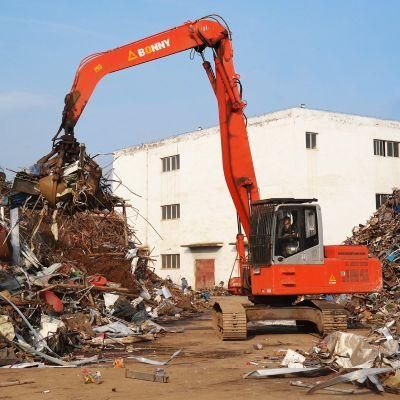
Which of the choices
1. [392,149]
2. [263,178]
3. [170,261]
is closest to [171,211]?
[170,261]

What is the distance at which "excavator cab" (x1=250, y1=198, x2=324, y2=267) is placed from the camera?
14.1m

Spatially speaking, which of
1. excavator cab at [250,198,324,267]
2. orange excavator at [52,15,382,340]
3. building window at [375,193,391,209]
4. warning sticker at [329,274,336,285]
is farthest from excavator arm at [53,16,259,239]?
building window at [375,193,391,209]

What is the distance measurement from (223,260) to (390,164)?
1121 centimetres

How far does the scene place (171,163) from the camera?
42031mm

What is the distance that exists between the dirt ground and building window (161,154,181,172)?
92.3 feet

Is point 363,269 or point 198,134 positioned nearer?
point 363,269

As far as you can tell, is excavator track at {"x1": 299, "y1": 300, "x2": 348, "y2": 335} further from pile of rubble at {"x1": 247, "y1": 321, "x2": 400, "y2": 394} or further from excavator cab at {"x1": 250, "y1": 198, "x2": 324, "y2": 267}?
pile of rubble at {"x1": 247, "y1": 321, "x2": 400, "y2": 394}

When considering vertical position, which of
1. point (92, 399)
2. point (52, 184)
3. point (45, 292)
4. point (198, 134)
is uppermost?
point (198, 134)

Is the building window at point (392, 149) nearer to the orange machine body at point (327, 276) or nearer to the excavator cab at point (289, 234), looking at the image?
the orange machine body at point (327, 276)

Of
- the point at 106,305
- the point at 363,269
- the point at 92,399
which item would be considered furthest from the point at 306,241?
the point at 92,399

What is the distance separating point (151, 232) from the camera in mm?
43000

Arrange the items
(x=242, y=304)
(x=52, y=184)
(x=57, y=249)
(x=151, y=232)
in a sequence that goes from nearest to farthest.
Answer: (x=52, y=184)
(x=242, y=304)
(x=57, y=249)
(x=151, y=232)

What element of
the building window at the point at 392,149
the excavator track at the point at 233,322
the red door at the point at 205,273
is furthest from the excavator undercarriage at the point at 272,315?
the building window at the point at 392,149

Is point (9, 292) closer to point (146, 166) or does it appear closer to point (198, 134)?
point (198, 134)
